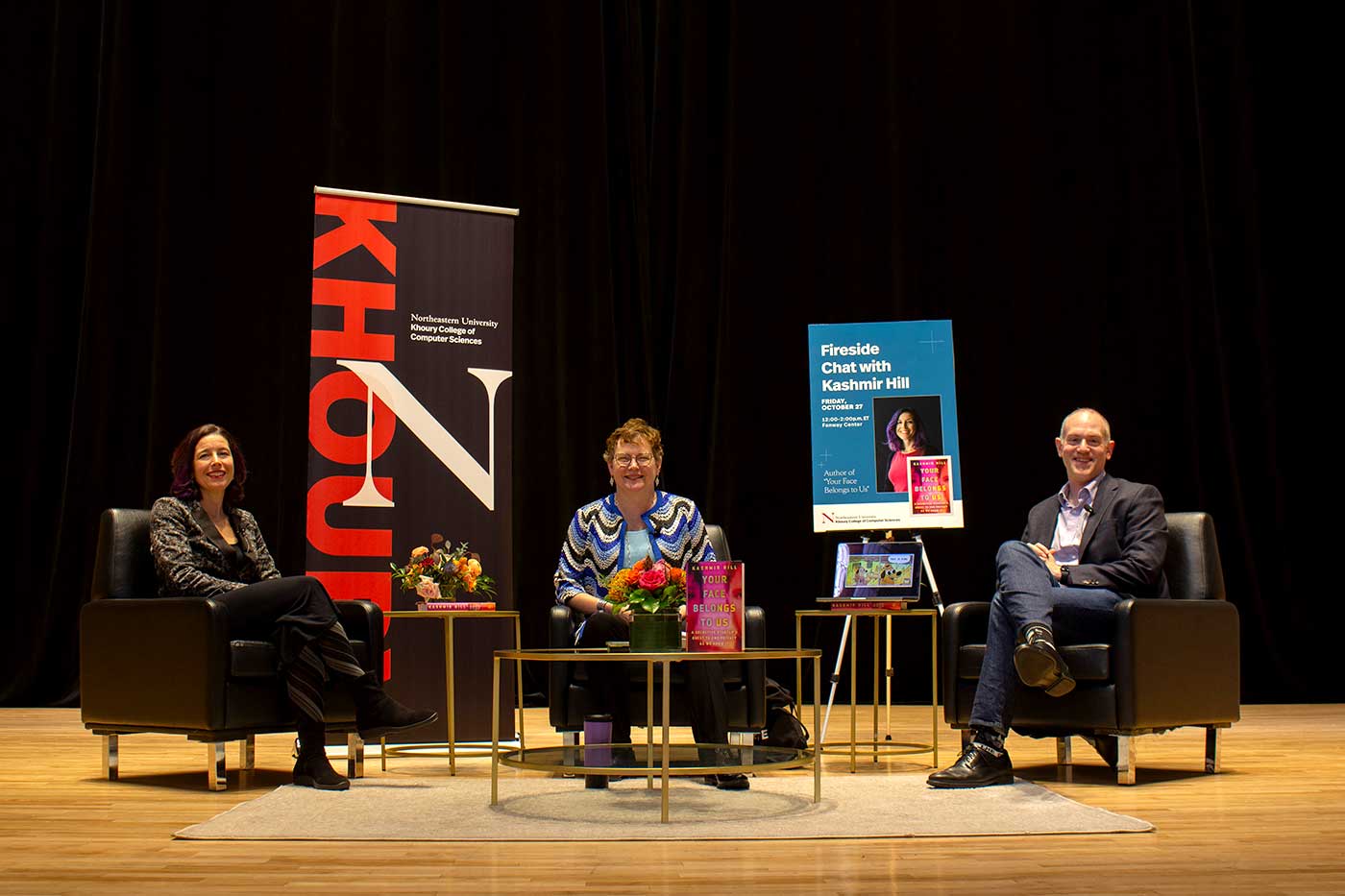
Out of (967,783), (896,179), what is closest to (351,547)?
(967,783)

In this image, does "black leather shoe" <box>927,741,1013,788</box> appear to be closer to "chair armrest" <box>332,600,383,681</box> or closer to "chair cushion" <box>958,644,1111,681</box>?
"chair cushion" <box>958,644,1111,681</box>

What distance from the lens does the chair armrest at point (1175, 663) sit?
3.75 m

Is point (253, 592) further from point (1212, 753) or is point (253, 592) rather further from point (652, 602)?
point (1212, 753)

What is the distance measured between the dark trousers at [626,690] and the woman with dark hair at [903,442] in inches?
69.1

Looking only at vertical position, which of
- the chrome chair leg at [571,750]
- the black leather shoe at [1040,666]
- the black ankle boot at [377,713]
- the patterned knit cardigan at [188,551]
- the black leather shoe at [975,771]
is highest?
the patterned knit cardigan at [188,551]

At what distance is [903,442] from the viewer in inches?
214

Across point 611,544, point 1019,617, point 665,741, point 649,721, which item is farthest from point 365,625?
point 1019,617

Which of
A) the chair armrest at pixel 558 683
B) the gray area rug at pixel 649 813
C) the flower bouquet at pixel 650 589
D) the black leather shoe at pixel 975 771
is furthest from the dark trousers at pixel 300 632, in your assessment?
the black leather shoe at pixel 975 771

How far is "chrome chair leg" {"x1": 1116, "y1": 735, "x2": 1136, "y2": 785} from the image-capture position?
386cm

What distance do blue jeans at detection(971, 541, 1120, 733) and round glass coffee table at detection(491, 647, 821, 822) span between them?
1.81 ft

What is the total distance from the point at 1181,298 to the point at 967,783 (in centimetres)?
389

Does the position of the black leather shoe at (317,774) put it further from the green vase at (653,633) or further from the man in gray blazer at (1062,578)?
the man in gray blazer at (1062,578)

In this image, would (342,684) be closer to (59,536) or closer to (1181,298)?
(59,536)

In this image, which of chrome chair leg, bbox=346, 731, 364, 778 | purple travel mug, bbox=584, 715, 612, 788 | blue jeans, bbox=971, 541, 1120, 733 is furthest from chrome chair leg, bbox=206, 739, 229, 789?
blue jeans, bbox=971, 541, 1120, 733
